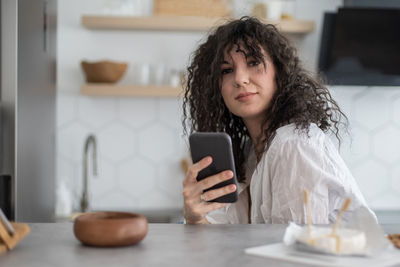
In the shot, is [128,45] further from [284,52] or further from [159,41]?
[284,52]

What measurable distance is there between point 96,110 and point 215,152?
197 centimetres

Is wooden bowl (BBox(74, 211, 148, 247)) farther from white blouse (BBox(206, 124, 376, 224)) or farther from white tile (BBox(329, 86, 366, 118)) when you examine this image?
white tile (BBox(329, 86, 366, 118))

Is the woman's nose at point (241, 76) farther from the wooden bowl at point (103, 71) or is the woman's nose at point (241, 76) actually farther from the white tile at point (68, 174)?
the white tile at point (68, 174)

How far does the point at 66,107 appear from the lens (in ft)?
10.3

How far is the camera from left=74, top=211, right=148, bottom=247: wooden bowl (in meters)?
0.89

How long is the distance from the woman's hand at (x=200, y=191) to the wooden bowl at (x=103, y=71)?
1.56 metres

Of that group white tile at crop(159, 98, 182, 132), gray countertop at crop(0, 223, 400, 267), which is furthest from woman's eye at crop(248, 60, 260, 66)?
white tile at crop(159, 98, 182, 132)

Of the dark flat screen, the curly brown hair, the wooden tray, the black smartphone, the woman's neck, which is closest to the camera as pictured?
the black smartphone

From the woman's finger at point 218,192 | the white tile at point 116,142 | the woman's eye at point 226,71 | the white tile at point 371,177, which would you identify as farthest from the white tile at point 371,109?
the woman's finger at point 218,192

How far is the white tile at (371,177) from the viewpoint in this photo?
127 inches

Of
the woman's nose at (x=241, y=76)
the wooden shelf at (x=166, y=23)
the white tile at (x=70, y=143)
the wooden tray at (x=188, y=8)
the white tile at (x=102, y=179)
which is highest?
the wooden tray at (x=188, y=8)

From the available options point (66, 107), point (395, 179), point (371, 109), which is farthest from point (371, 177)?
point (66, 107)

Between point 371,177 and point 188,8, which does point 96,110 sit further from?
point 371,177

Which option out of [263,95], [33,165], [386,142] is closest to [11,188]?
[33,165]
